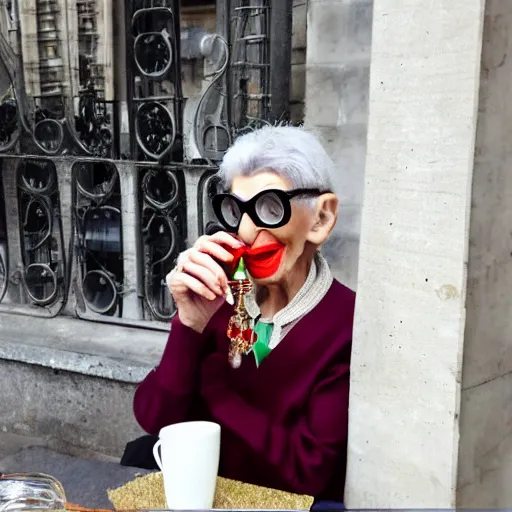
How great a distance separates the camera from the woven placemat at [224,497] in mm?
1654

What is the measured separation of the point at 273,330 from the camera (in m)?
1.79

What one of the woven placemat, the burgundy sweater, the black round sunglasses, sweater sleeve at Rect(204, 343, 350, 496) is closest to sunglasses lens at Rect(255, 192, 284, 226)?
the black round sunglasses

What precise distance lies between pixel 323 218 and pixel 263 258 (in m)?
0.15

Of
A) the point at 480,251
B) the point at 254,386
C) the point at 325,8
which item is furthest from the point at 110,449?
the point at 480,251

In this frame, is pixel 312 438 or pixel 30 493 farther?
pixel 312 438

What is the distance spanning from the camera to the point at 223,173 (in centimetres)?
180

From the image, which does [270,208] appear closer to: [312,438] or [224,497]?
[312,438]

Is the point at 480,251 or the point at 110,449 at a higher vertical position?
the point at 480,251

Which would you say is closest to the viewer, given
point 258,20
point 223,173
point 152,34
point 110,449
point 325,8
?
point 223,173

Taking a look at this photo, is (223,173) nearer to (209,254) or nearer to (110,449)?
(209,254)

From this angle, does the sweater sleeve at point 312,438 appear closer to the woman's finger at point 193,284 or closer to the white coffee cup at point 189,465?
the white coffee cup at point 189,465

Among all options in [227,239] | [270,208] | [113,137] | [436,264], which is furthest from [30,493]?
[113,137]

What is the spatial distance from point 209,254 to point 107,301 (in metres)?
1.59

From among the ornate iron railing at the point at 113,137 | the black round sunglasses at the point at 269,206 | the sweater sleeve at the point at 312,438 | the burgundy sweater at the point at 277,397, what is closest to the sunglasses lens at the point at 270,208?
the black round sunglasses at the point at 269,206
